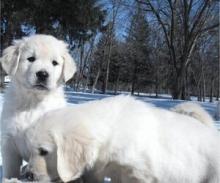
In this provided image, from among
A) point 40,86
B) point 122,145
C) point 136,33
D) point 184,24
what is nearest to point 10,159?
point 40,86

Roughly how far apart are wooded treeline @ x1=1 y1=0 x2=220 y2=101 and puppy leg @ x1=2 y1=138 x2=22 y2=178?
14.3m

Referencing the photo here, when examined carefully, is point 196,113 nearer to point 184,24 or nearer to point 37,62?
point 37,62

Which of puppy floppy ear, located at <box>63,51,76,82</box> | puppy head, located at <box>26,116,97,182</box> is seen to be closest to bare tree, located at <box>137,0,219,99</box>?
puppy floppy ear, located at <box>63,51,76,82</box>

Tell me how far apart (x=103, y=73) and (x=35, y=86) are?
47.2m

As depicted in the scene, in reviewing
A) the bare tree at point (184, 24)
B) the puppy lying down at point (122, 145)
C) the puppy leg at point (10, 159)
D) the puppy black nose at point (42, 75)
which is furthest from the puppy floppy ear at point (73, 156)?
the bare tree at point (184, 24)

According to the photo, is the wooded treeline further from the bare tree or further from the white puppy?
the white puppy

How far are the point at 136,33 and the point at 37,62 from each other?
143ft

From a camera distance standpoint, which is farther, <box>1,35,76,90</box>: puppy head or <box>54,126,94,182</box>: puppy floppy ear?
<box>1,35,76,90</box>: puppy head

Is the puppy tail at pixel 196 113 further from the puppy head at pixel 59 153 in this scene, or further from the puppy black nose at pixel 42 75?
the puppy head at pixel 59 153

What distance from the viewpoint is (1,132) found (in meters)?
3.99

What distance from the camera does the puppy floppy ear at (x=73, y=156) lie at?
8.93 ft

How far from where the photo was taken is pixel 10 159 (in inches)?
150

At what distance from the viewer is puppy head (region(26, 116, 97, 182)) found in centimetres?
272

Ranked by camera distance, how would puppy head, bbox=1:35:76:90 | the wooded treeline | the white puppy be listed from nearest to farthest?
the white puppy, puppy head, bbox=1:35:76:90, the wooded treeline
